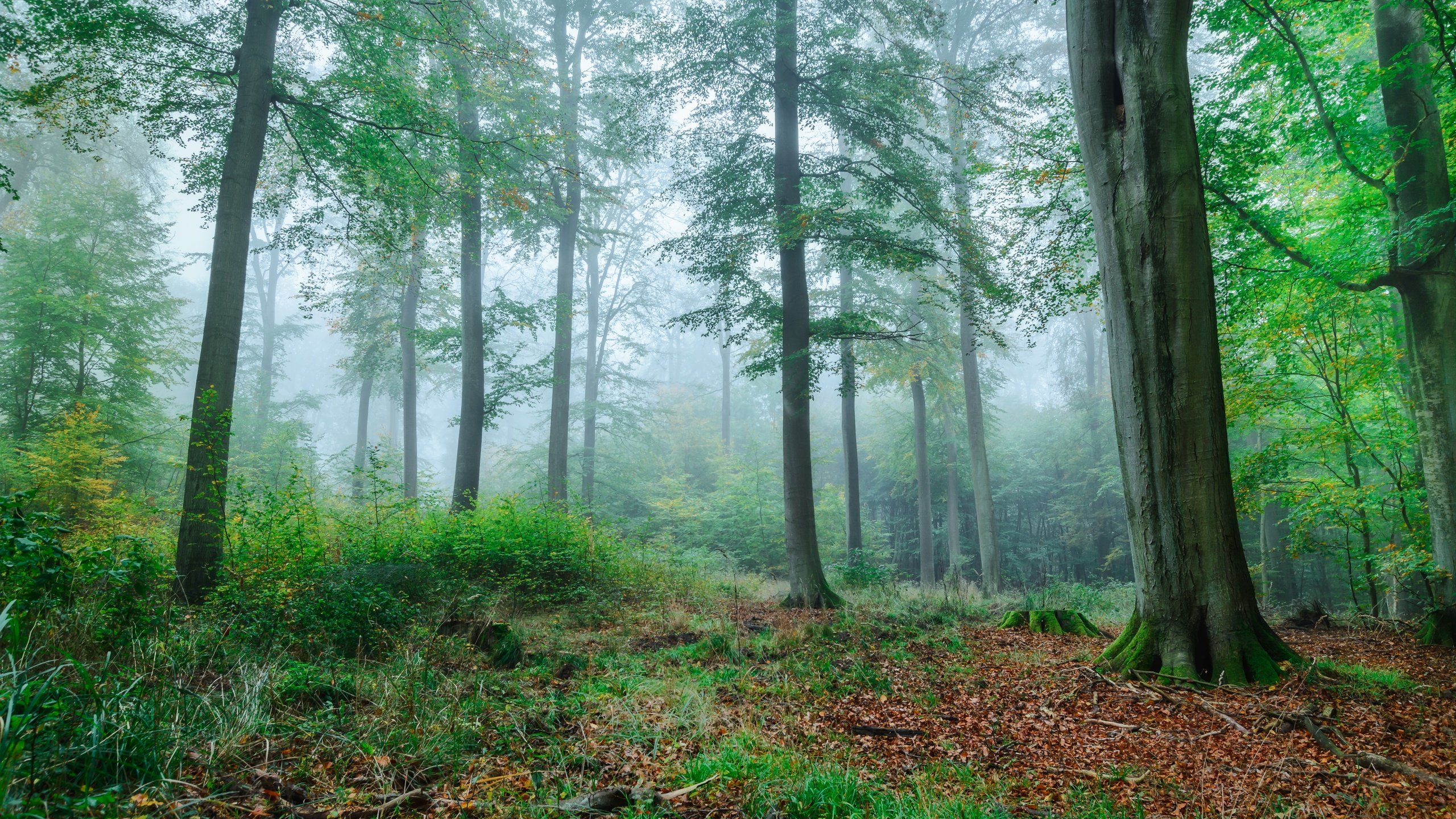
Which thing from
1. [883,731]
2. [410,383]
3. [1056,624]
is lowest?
[1056,624]

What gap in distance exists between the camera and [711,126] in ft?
32.4

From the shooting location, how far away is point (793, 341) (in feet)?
31.1

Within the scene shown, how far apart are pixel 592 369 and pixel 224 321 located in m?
15.2

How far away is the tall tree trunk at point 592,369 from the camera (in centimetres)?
1953

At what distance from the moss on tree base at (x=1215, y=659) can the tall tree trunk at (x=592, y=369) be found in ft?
53.5

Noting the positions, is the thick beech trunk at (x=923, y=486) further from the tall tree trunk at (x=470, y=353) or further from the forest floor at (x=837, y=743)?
the forest floor at (x=837, y=743)

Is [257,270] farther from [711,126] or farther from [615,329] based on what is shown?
[711,126]

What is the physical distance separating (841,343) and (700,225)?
3195 mm

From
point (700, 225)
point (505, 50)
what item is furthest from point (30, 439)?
point (700, 225)

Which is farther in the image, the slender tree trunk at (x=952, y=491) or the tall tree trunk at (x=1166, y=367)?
the slender tree trunk at (x=952, y=491)

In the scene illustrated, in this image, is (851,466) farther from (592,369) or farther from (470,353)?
(592,369)

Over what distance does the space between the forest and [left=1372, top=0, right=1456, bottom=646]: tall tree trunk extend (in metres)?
0.04

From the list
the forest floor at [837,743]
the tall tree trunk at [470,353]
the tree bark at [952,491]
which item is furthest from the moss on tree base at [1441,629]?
the tall tree trunk at [470,353]

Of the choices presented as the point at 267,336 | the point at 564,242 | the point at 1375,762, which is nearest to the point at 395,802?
the point at 1375,762
